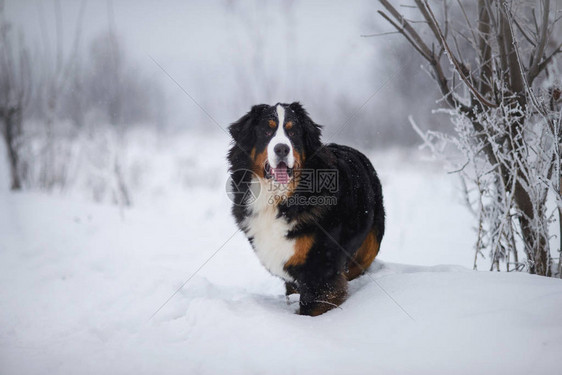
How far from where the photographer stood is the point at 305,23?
586cm

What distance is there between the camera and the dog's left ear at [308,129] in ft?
8.91

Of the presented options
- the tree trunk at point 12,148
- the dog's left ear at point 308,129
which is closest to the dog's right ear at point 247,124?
the dog's left ear at point 308,129

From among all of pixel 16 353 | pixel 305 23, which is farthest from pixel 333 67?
pixel 16 353

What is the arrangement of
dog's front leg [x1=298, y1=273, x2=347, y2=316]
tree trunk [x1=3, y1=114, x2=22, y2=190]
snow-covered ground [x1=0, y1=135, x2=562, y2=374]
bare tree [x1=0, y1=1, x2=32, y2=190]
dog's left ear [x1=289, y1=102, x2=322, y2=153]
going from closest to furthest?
1. snow-covered ground [x1=0, y1=135, x2=562, y2=374]
2. dog's front leg [x1=298, y1=273, x2=347, y2=316]
3. dog's left ear [x1=289, y1=102, x2=322, y2=153]
4. bare tree [x1=0, y1=1, x2=32, y2=190]
5. tree trunk [x1=3, y1=114, x2=22, y2=190]

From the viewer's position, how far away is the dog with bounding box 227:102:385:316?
2434 millimetres

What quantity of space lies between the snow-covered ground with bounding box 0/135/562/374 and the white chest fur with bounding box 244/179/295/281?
319mm

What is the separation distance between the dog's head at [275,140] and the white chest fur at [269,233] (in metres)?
0.18

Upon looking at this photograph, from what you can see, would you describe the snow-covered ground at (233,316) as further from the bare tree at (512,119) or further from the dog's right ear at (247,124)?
the dog's right ear at (247,124)

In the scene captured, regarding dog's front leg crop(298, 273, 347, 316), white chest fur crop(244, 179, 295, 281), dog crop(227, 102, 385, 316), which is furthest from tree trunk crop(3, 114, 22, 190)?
dog's front leg crop(298, 273, 347, 316)

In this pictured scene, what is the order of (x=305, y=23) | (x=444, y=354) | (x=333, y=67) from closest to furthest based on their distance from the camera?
(x=444, y=354), (x=305, y=23), (x=333, y=67)

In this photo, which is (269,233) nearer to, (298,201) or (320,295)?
(298,201)

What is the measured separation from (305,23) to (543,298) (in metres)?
5.35

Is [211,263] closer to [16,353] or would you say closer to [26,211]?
[16,353]

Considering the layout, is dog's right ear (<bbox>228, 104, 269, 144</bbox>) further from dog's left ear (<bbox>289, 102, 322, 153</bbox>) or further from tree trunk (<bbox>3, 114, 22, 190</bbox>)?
tree trunk (<bbox>3, 114, 22, 190</bbox>)
